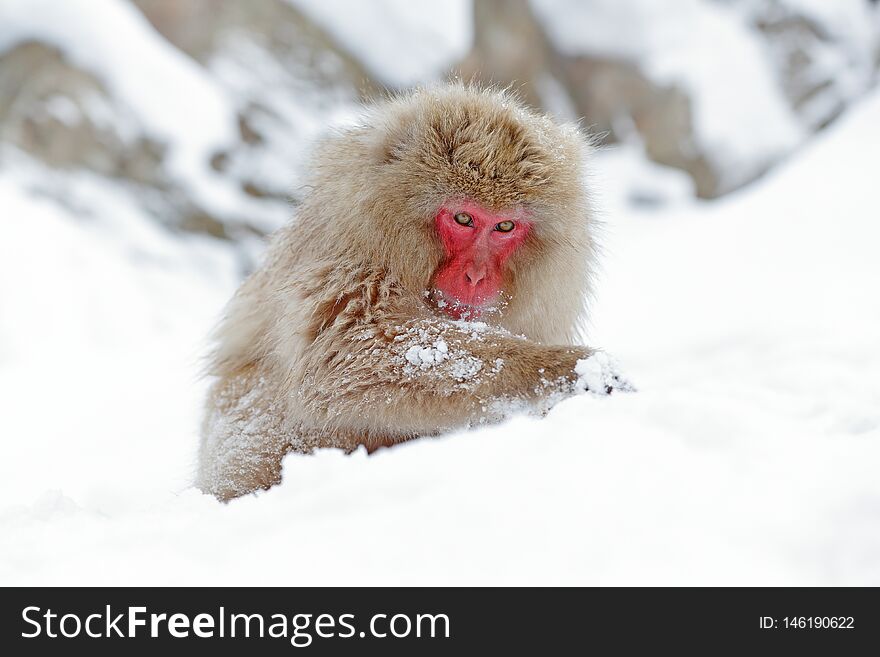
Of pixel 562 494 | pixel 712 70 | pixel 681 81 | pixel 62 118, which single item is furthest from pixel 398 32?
pixel 562 494

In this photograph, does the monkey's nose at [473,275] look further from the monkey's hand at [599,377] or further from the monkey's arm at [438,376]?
the monkey's hand at [599,377]

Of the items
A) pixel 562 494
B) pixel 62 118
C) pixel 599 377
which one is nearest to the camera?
pixel 562 494

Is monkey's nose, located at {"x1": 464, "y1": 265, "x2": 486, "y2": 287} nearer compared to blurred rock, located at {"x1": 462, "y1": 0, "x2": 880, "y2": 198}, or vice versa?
monkey's nose, located at {"x1": 464, "y1": 265, "x2": 486, "y2": 287}

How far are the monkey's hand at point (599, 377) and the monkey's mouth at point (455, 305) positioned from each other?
39 cm

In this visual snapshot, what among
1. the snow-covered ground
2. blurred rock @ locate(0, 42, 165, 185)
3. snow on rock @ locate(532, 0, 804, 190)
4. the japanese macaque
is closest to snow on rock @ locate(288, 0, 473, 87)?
snow on rock @ locate(532, 0, 804, 190)

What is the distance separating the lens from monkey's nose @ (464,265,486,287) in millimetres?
2412

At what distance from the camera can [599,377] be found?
2.15 meters

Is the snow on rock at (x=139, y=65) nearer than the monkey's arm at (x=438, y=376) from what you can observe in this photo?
No

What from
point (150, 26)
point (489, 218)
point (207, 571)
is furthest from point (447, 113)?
point (150, 26)

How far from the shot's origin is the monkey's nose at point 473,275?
2.41 meters

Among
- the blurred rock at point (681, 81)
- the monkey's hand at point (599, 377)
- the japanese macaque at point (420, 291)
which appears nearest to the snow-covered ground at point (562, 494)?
the monkey's hand at point (599, 377)

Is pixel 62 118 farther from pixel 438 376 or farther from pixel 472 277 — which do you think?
pixel 438 376

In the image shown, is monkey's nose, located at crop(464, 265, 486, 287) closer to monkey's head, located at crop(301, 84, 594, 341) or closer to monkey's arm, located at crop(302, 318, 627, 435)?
monkey's head, located at crop(301, 84, 594, 341)

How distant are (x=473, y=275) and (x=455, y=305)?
10 cm
